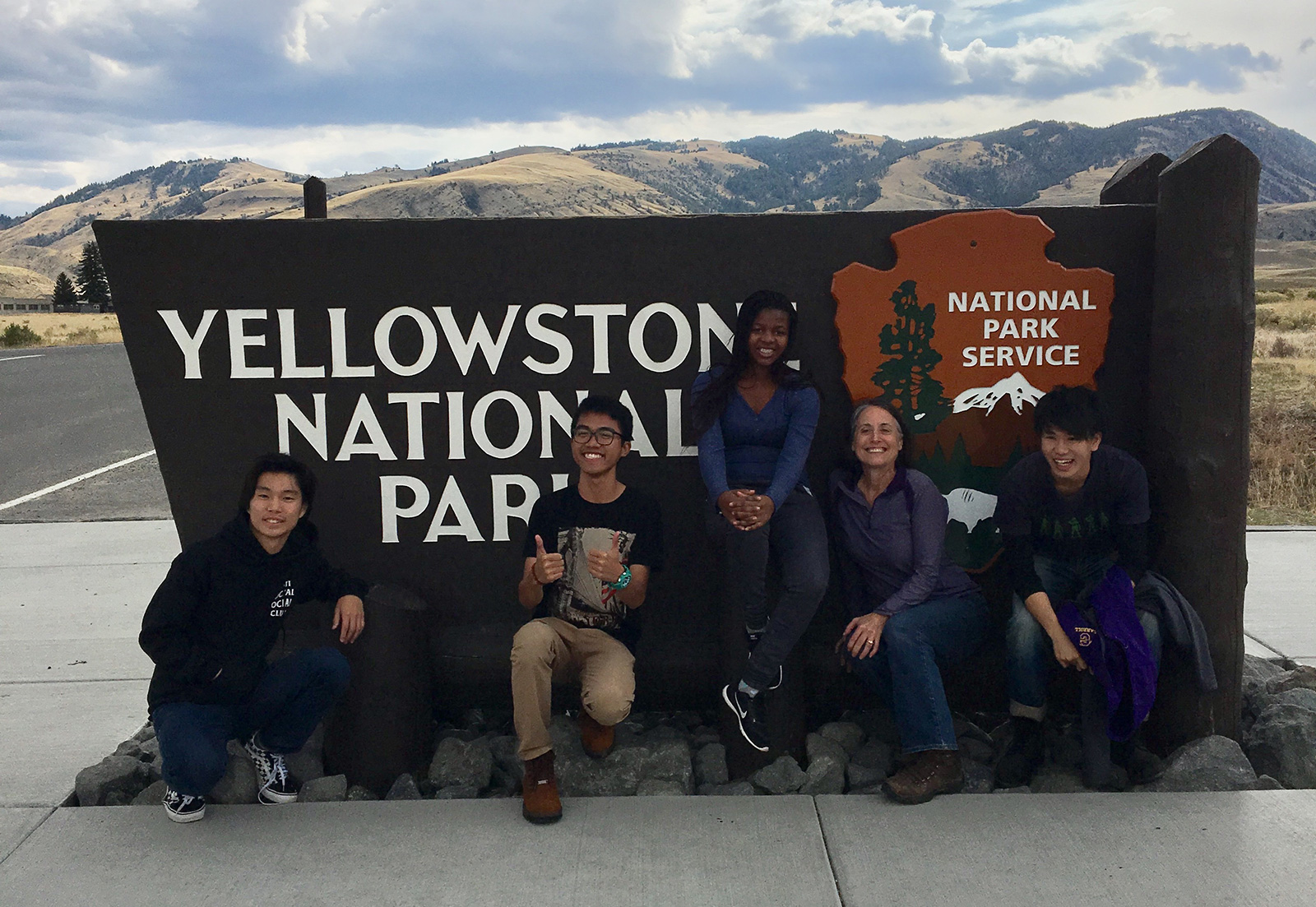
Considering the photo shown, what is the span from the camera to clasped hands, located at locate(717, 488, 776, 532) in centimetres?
360

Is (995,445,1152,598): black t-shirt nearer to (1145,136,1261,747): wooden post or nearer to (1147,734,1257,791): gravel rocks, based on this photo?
(1145,136,1261,747): wooden post

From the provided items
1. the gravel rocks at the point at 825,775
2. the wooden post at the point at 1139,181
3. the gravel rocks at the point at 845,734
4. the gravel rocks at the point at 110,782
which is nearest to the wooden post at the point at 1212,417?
the wooden post at the point at 1139,181

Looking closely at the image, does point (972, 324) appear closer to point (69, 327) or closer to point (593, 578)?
point (593, 578)

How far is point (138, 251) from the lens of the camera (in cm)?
420

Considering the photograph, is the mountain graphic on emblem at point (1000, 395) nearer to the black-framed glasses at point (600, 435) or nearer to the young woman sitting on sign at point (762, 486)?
the young woman sitting on sign at point (762, 486)

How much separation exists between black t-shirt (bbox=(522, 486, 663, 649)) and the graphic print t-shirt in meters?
1.19

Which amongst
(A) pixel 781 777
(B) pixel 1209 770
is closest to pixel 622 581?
(A) pixel 781 777

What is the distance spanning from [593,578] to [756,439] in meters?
0.75

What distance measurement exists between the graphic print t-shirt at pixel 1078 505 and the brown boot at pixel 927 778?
77cm

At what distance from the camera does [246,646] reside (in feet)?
11.3

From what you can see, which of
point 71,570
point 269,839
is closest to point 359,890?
point 269,839

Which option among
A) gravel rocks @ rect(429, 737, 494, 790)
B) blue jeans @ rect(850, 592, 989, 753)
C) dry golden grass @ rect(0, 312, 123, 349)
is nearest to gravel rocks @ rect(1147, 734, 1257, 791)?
blue jeans @ rect(850, 592, 989, 753)

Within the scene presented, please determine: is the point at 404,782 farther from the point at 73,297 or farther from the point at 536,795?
the point at 73,297

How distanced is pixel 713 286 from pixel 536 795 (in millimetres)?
1958
